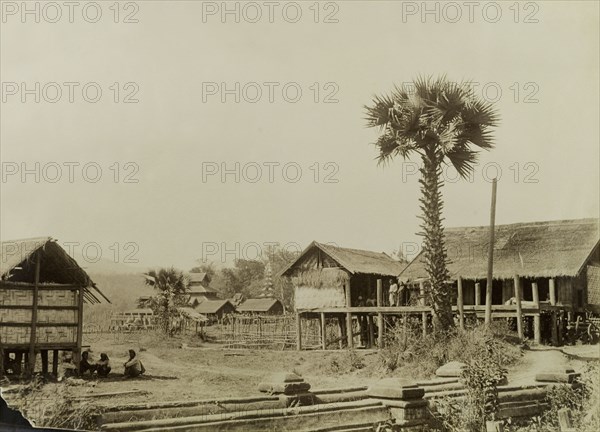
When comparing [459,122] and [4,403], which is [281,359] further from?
[4,403]

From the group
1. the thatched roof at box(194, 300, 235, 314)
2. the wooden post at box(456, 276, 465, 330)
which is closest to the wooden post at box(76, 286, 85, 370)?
the thatched roof at box(194, 300, 235, 314)

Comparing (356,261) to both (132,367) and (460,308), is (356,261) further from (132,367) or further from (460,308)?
(132,367)

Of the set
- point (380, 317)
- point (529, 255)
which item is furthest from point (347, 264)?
point (529, 255)

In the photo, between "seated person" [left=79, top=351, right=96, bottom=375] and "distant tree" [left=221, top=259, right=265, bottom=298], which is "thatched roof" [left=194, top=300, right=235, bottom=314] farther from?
"seated person" [left=79, top=351, right=96, bottom=375]

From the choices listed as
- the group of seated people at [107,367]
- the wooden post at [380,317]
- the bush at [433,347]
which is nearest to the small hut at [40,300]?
the group of seated people at [107,367]

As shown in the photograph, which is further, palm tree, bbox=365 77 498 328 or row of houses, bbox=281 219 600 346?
row of houses, bbox=281 219 600 346

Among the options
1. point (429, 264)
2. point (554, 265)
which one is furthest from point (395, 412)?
point (554, 265)
